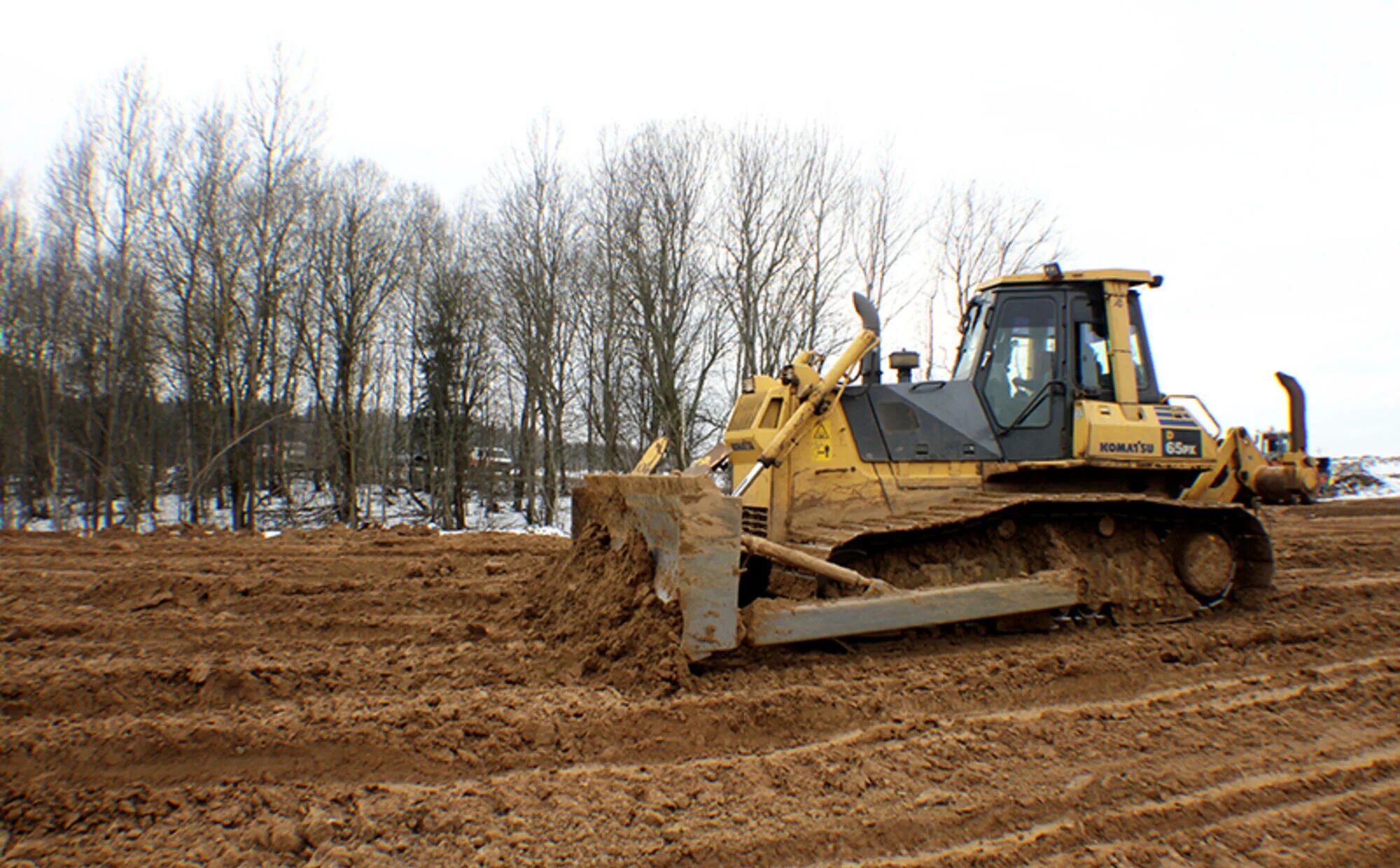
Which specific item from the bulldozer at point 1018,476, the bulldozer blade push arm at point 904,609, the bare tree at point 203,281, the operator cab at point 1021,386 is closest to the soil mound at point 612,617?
the bulldozer at point 1018,476

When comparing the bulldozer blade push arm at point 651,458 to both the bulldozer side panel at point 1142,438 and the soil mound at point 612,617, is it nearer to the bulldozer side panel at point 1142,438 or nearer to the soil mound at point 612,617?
the soil mound at point 612,617

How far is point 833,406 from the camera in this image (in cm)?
608

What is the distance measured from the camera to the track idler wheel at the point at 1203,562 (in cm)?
591

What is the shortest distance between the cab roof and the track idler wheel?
1.92 metres

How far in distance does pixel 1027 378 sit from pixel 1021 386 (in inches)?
3.1

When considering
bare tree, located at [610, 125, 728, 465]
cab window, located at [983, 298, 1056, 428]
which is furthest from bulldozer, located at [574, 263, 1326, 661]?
bare tree, located at [610, 125, 728, 465]

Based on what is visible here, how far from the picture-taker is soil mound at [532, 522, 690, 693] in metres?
4.31

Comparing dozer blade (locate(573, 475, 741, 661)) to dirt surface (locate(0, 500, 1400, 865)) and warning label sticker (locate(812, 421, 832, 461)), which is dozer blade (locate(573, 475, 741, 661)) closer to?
dirt surface (locate(0, 500, 1400, 865))

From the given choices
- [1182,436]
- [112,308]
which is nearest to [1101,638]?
[1182,436]

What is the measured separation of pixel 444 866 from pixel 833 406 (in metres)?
4.24

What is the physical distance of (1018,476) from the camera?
6.07 metres

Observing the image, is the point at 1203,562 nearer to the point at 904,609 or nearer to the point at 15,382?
the point at 904,609

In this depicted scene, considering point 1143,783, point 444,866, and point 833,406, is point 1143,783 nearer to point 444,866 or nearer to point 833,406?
point 444,866

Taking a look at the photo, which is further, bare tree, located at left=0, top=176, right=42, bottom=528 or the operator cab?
bare tree, located at left=0, top=176, right=42, bottom=528
